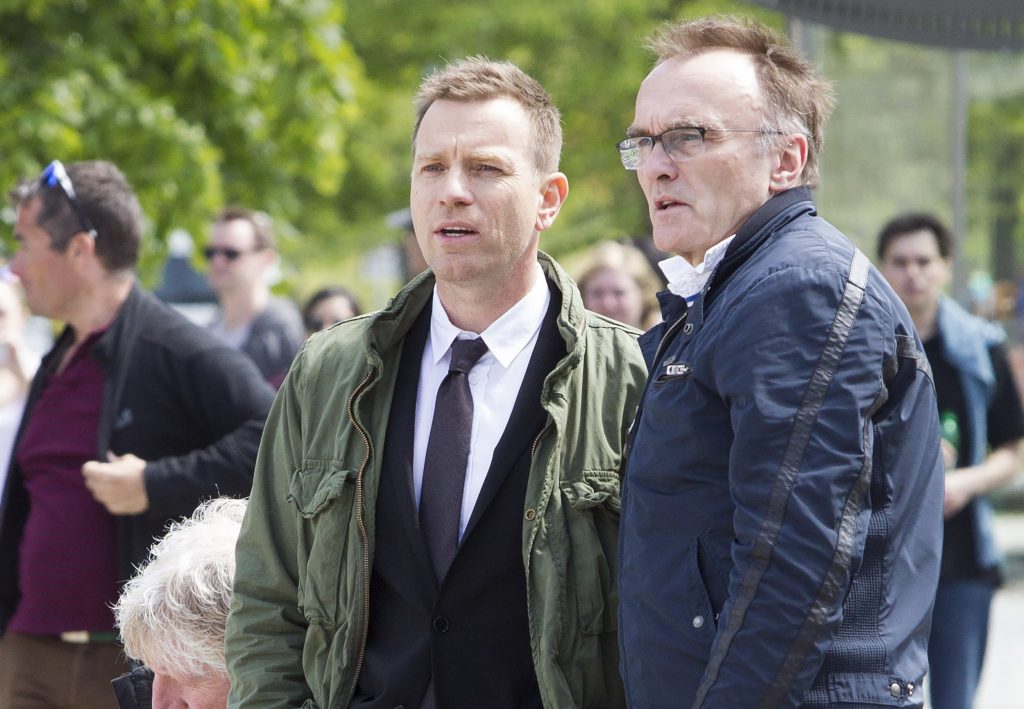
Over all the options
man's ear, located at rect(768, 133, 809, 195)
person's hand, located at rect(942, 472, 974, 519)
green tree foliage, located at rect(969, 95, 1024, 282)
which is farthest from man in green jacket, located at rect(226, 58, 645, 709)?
green tree foliage, located at rect(969, 95, 1024, 282)

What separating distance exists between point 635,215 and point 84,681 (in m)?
12.6

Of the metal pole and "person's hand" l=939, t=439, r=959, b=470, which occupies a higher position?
the metal pole

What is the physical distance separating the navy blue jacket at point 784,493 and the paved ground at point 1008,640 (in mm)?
4711

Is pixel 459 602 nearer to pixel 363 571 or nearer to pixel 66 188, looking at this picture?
pixel 363 571

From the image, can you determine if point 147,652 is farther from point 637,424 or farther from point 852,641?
point 852,641

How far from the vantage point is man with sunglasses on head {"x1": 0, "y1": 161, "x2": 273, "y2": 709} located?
471cm

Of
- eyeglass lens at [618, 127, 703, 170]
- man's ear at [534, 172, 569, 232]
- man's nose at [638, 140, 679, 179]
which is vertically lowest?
man's ear at [534, 172, 569, 232]

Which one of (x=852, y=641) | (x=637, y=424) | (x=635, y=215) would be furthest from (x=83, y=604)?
(x=635, y=215)

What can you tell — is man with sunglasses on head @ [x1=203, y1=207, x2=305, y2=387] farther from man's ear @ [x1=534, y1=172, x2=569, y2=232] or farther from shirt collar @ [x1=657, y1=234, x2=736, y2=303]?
shirt collar @ [x1=657, y1=234, x2=736, y2=303]

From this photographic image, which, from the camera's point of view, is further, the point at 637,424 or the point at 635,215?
the point at 635,215

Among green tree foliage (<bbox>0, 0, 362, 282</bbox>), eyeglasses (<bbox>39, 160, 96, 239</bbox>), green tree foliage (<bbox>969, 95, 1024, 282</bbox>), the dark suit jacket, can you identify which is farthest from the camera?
green tree foliage (<bbox>0, 0, 362, 282</bbox>)

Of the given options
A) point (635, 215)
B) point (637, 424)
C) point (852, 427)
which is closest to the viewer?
point (852, 427)

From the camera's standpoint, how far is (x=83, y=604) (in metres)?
4.71

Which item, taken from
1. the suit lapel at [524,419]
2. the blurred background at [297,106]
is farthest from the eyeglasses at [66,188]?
the suit lapel at [524,419]
